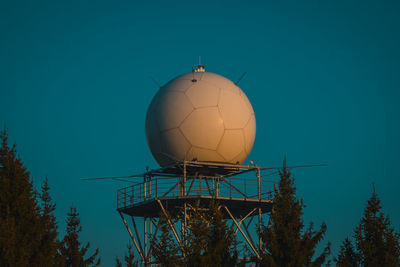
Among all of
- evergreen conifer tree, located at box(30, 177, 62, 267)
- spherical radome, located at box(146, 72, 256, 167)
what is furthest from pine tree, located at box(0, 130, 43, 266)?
spherical radome, located at box(146, 72, 256, 167)

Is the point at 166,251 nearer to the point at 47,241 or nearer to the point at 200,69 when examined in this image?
the point at 47,241

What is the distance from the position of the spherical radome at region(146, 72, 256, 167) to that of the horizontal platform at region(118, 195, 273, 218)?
6.38ft

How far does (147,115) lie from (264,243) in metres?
13.4

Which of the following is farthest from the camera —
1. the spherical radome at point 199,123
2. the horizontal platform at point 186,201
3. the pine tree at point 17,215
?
the spherical radome at point 199,123

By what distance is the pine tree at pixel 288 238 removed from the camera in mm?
20266

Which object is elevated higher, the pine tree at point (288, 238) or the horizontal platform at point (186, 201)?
the horizontal platform at point (186, 201)

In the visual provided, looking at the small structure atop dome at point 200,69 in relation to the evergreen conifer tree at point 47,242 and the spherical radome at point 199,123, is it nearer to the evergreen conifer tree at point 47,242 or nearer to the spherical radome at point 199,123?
the spherical radome at point 199,123

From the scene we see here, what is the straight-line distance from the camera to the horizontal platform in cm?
3044

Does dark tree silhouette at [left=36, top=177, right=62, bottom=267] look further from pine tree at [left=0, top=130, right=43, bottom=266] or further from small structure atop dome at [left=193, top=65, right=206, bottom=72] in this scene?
small structure atop dome at [left=193, top=65, right=206, bottom=72]

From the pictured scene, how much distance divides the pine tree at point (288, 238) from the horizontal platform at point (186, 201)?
907cm

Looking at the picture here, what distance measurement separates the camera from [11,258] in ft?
65.4

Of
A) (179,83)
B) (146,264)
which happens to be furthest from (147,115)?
(146,264)

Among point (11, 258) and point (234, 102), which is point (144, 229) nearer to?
point (234, 102)

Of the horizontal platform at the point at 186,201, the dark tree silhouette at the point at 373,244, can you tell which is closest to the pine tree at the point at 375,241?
the dark tree silhouette at the point at 373,244
